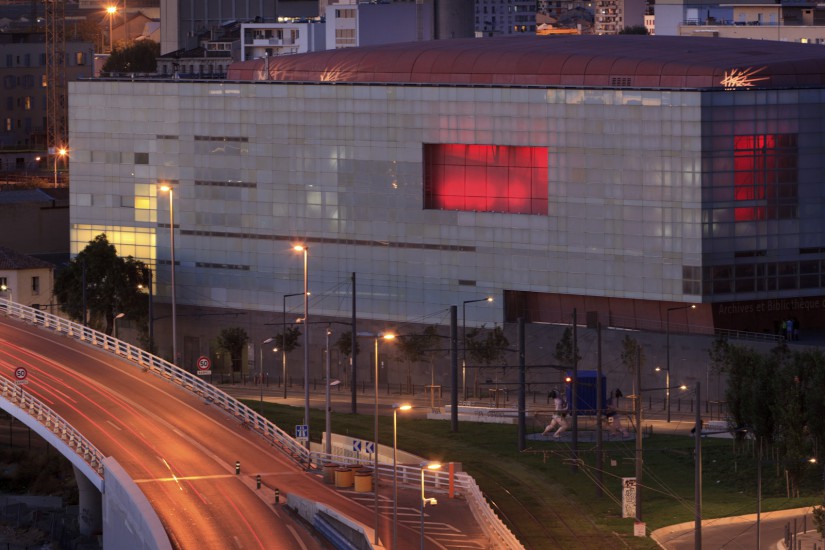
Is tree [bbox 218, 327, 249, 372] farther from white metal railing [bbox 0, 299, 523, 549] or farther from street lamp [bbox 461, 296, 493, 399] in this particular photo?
street lamp [bbox 461, 296, 493, 399]

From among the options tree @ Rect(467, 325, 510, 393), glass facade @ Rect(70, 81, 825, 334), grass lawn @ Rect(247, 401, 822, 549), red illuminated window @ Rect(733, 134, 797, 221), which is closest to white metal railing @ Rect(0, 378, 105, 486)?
grass lawn @ Rect(247, 401, 822, 549)

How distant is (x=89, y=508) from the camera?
110m

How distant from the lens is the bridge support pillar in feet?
360

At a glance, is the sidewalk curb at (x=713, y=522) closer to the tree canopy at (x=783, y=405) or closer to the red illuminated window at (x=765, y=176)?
the tree canopy at (x=783, y=405)

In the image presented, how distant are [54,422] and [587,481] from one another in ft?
82.9

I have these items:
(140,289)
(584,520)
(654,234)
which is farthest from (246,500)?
(140,289)

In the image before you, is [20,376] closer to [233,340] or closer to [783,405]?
[233,340]

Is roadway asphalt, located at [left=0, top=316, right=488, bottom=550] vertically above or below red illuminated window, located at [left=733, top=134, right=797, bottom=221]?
below

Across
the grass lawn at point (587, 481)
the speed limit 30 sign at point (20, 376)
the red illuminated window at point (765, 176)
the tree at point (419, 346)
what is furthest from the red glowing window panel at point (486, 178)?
the speed limit 30 sign at point (20, 376)

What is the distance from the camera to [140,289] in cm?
15238

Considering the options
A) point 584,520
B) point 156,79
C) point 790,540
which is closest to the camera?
point 790,540

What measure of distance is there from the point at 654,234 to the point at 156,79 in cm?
4204

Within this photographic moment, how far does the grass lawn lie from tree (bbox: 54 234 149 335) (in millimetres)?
35853

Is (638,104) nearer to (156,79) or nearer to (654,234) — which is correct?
(654,234)
